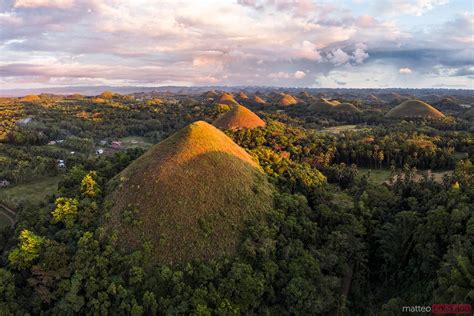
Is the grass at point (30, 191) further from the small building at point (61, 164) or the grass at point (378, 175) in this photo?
the grass at point (378, 175)

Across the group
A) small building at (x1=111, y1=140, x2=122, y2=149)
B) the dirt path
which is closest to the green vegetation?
the dirt path

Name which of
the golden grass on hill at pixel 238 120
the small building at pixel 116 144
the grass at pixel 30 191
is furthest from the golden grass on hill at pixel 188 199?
the small building at pixel 116 144

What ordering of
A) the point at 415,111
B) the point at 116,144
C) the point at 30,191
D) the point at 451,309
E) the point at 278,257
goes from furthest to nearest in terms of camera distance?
1. the point at 415,111
2. the point at 116,144
3. the point at 30,191
4. the point at 278,257
5. the point at 451,309

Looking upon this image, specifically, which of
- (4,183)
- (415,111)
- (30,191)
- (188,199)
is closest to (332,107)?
(415,111)

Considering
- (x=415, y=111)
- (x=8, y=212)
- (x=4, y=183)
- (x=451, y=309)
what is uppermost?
(x=415, y=111)

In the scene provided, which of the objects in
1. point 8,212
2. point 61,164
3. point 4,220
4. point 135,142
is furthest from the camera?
point 135,142

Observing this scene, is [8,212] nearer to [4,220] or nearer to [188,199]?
[4,220]
